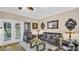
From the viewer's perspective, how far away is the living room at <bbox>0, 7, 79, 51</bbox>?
96.9 inches

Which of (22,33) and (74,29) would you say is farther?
(22,33)

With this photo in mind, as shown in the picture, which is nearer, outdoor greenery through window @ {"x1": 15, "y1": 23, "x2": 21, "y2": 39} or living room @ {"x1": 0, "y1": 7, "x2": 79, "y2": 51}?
living room @ {"x1": 0, "y1": 7, "x2": 79, "y2": 51}

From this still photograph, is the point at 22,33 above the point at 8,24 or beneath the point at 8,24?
beneath

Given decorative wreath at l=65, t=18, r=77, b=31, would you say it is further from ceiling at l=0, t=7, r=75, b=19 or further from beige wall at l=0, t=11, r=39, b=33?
beige wall at l=0, t=11, r=39, b=33

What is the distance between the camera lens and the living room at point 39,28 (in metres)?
2.46

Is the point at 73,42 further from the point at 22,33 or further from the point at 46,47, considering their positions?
the point at 22,33

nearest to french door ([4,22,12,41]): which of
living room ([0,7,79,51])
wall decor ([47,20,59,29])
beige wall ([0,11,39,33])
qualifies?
living room ([0,7,79,51])

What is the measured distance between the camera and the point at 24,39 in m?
2.57

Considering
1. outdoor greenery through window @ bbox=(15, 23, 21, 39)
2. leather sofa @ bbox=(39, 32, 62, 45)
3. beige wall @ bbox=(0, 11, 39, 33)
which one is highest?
beige wall @ bbox=(0, 11, 39, 33)

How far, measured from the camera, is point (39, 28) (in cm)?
261
